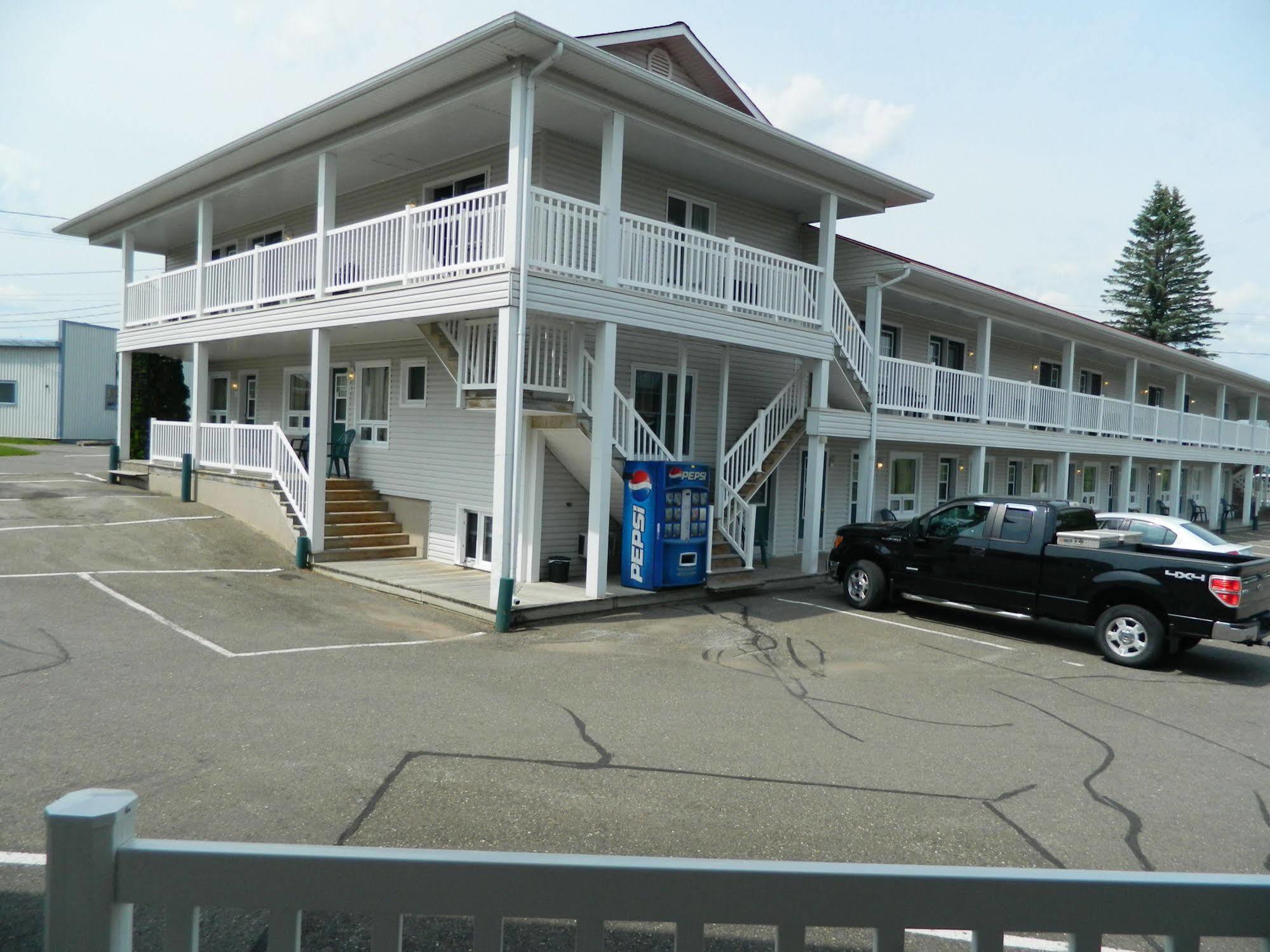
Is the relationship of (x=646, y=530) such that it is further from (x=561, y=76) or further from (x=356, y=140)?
(x=356, y=140)

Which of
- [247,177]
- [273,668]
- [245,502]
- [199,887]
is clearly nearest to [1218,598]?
[273,668]

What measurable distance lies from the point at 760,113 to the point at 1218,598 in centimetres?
1176

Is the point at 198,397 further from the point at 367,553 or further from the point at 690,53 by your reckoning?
the point at 690,53

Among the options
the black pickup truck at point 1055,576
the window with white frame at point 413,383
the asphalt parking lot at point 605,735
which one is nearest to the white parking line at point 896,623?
the asphalt parking lot at point 605,735

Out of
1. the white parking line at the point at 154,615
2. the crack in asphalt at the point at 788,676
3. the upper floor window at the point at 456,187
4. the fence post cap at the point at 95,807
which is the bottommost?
the crack in asphalt at the point at 788,676

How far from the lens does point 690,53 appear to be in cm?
1543

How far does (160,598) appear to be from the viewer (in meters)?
11.4

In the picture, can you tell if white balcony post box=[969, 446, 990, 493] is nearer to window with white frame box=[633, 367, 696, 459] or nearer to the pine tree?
window with white frame box=[633, 367, 696, 459]

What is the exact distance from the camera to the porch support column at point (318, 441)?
1435 cm

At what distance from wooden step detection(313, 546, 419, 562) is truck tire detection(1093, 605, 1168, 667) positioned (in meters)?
11.2

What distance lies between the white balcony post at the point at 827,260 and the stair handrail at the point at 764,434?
1.09 metres

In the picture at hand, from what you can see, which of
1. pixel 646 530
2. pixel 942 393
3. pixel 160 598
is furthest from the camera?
pixel 942 393

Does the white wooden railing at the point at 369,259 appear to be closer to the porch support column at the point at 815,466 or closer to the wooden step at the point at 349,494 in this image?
the wooden step at the point at 349,494

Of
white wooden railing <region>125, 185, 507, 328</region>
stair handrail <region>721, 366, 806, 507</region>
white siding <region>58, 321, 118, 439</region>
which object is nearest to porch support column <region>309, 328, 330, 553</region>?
white wooden railing <region>125, 185, 507, 328</region>
